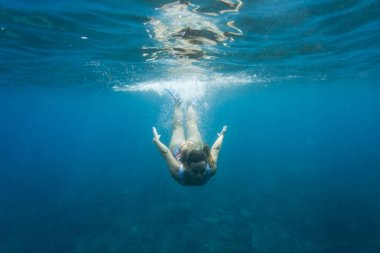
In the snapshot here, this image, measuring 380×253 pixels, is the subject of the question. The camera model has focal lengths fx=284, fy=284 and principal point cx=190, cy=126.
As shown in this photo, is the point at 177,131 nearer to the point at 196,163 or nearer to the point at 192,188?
the point at 196,163

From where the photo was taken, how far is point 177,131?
1001 centimetres

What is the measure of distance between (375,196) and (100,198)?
2249cm

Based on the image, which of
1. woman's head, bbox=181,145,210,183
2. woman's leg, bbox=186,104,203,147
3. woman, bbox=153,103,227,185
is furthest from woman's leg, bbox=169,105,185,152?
woman's head, bbox=181,145,210,183

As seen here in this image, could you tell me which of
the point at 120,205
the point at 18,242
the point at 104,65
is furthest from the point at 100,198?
the point at 104,65

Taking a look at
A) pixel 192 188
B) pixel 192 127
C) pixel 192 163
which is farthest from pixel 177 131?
pixel 192 188

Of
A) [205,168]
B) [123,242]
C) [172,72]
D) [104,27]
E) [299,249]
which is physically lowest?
[123,242]

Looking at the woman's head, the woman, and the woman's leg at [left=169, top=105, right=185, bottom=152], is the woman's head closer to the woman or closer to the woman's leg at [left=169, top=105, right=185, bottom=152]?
the woman

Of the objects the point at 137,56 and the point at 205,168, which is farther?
the point at 137,56

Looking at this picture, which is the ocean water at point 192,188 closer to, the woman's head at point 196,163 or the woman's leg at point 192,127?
the woman's leg at point 192,127

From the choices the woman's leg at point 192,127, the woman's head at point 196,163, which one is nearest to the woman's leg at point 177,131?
the woman's leg at point 192,127

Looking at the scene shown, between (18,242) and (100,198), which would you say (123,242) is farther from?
(100,198)

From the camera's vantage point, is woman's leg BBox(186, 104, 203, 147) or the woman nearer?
the woman

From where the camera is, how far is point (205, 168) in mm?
7105

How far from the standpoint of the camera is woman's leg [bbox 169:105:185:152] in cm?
922
